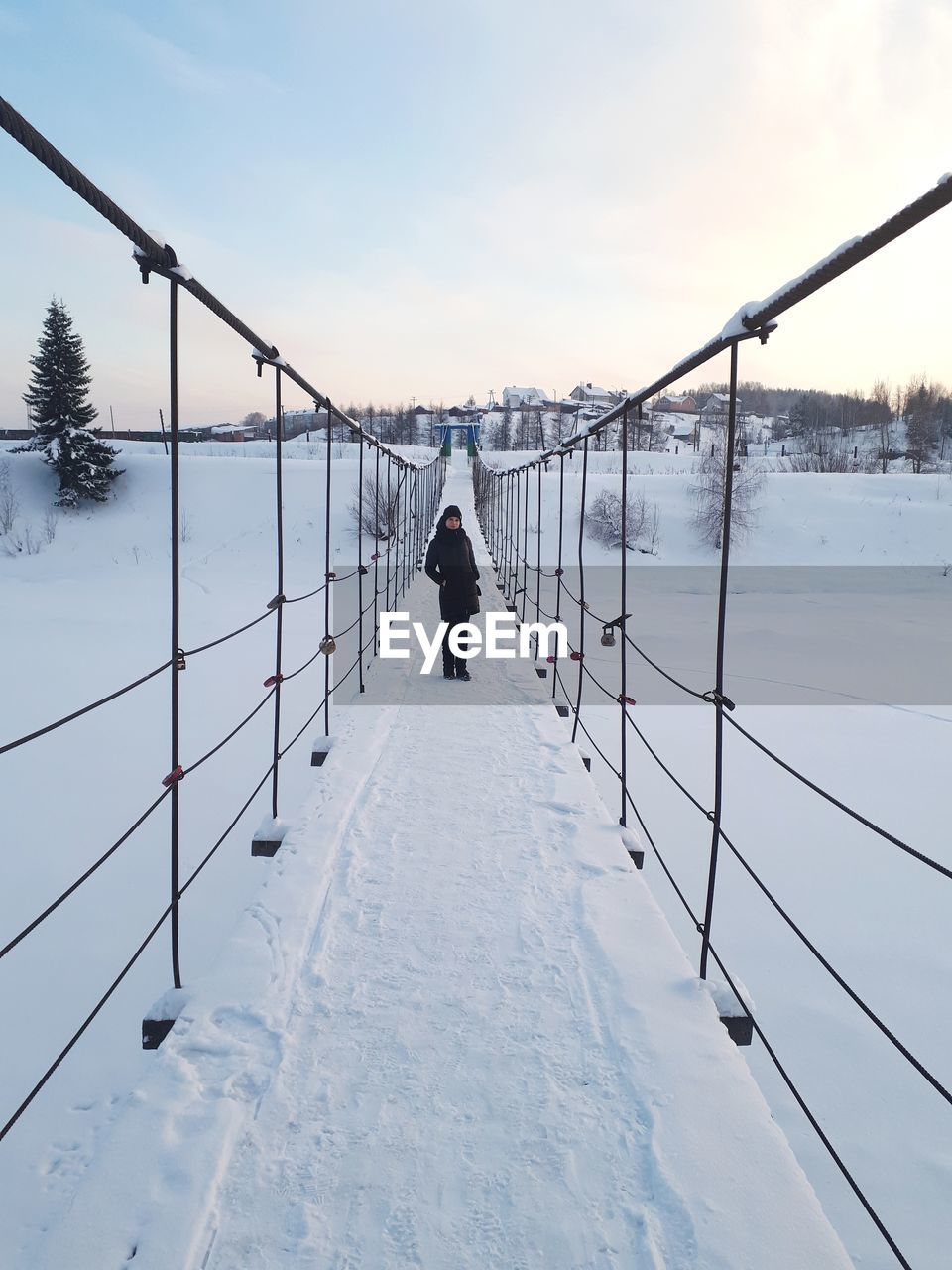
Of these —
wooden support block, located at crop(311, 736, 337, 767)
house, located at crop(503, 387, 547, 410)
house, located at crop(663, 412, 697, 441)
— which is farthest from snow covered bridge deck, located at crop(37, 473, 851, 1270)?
house, located at crop(503, 387, 547, 410)

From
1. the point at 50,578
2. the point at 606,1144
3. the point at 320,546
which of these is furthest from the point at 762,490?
the point at 606,1144

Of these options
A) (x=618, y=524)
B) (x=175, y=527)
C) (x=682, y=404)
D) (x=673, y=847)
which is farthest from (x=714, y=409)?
(x=175, y=527)

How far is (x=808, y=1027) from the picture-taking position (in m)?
2.80

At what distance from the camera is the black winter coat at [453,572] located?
4.93 metres

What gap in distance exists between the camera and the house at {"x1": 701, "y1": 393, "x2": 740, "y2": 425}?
63.3 meters

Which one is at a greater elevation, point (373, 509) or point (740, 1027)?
point (373, 509)

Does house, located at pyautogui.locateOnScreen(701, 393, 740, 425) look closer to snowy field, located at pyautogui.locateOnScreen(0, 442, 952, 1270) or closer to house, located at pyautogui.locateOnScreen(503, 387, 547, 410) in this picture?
house, located at pyautogui.locateOnScreen(503, 387, 547, 410)

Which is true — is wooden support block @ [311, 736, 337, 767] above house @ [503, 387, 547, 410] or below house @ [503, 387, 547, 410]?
below

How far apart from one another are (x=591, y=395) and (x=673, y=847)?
236 ft

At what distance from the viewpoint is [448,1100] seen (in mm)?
1417

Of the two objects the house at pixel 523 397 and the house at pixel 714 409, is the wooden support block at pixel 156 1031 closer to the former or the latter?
the house at pixel 714 409

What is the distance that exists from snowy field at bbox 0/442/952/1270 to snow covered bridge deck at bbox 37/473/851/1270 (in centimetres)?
24

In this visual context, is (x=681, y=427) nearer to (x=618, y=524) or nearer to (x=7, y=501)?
(x=618, y=524)

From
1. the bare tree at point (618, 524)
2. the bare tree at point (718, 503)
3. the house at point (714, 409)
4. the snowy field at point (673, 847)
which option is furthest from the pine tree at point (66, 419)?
the house at point (714, 409)
